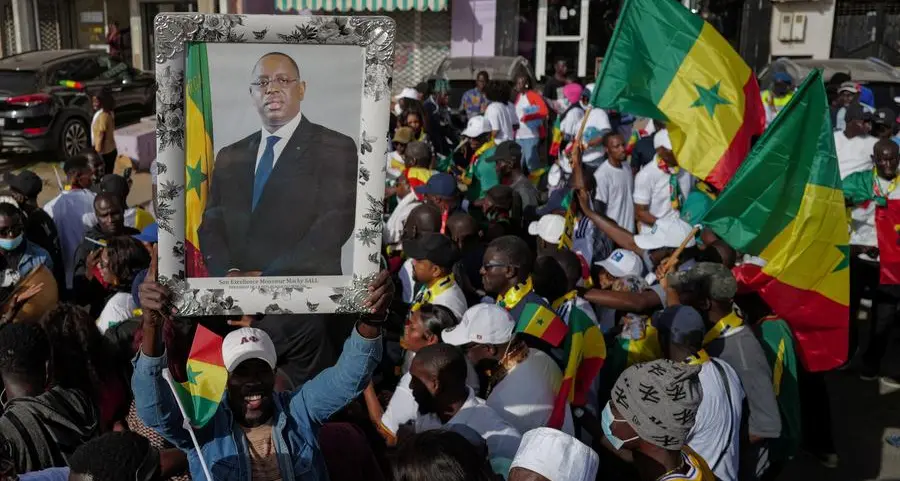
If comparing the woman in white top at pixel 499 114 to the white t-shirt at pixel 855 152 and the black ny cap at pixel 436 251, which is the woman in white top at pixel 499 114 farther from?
the black ny cap at pixel 436 251

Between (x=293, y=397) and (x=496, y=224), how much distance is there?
13.2 feet

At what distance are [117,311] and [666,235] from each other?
3.31 meters

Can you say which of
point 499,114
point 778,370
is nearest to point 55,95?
point 499,114

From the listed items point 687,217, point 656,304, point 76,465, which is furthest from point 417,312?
point 687,217

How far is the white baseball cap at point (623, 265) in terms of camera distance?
545 centimetres

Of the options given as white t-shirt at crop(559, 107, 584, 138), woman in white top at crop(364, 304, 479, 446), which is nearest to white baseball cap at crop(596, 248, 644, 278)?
woman in white top at crop(364, 304, 479, 446)

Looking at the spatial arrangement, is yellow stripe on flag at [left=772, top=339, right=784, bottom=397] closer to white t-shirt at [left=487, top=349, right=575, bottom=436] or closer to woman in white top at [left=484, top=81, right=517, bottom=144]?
white t-shirt at [left=487, top=349, right=575, bottom=436]

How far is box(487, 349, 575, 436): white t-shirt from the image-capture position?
13.0 ft

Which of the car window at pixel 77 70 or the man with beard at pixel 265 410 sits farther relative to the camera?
the car window at pixel 77 70

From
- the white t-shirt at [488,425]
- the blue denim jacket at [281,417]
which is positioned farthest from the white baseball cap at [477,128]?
the blue denim jacket at [281,417]

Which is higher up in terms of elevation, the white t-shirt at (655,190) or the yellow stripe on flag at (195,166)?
the yellow stripe on flag at (195,166)

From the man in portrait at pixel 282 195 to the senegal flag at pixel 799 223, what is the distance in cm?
320

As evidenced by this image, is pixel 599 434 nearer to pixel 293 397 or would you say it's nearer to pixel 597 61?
pixel 293 397

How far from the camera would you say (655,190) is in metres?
8.08
